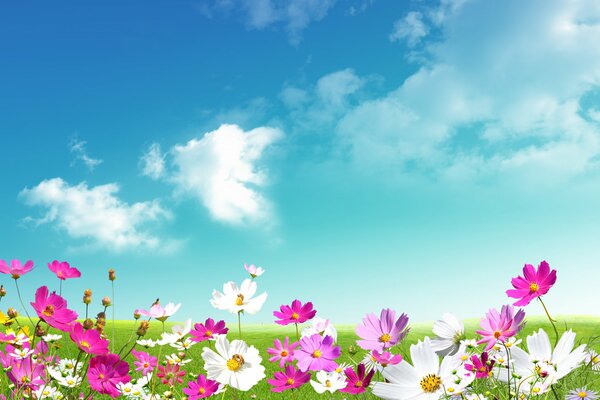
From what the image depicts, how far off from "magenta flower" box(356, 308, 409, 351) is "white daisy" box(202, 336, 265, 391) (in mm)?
429

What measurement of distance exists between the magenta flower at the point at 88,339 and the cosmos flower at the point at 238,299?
0.51 m

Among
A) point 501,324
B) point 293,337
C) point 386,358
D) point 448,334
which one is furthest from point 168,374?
point 293,337

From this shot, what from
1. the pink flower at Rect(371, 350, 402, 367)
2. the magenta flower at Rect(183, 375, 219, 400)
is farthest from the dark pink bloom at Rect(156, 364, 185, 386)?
the pink flower at Rect(371, 350, 402, 367)

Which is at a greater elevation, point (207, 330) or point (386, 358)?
point (207, 330)

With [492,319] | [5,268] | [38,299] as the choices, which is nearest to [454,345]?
[492,319]

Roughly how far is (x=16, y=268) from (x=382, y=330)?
6.50 ft

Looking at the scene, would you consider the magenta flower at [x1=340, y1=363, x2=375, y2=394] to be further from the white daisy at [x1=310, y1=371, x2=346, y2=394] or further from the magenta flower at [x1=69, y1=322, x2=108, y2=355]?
the magenta flower at [x1=69, y1=322, x2=108, y2=355]

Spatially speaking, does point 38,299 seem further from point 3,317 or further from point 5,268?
point 3,317

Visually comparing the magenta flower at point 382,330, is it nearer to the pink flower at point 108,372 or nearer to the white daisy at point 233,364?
the white daisy at point 233,364

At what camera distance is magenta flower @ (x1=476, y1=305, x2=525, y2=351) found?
2.26 metres

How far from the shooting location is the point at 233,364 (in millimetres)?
2297

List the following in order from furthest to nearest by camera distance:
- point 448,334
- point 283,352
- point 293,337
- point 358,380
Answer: point 293,337 < point 283,352 < point 448,334 < point 358,380

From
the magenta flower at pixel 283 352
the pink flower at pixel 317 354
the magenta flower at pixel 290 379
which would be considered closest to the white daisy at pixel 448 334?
the pink flower at pixel 317 354

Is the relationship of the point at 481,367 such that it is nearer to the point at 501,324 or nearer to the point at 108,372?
the point at 501,324
